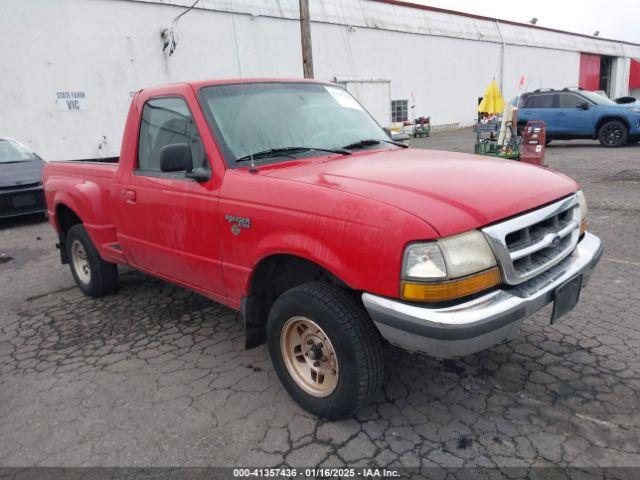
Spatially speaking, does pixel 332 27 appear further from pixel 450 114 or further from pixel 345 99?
pixel 345 99

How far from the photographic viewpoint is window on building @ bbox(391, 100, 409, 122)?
25.4 meters

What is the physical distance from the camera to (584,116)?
49.0 feet

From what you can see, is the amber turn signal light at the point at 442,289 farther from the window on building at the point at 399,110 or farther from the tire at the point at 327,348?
→ the window on building at the point at 399,110

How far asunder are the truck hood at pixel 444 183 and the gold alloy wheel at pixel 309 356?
31.5 inches

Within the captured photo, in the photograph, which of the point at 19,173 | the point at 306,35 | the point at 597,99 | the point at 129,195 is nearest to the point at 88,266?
the point at 129,195

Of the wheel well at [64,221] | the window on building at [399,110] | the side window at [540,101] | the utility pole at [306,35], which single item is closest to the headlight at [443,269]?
the wheel well at [64,221]

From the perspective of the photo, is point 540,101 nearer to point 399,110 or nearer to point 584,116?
point 584,116

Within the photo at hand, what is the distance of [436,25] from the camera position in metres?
26.5

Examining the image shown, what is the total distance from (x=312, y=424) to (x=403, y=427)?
0.51 metres

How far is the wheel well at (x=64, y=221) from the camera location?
500cm

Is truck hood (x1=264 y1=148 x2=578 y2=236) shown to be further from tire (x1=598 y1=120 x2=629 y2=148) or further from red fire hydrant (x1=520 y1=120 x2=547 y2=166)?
tire (x1=598 y1=120 x2=629 y2=148)

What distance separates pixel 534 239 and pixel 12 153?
10.4 meters

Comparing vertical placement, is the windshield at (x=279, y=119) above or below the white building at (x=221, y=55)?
below

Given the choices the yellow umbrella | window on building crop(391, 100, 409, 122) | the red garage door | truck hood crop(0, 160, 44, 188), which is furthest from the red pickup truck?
the red garage door
